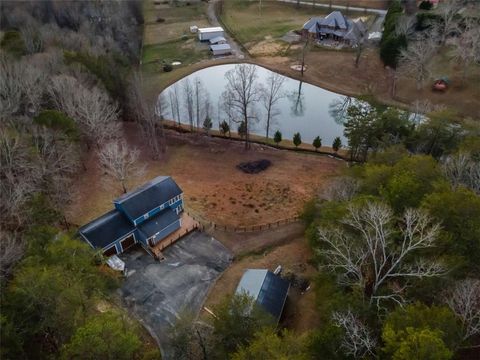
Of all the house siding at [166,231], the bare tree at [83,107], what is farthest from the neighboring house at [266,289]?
the bare tree at [83,107]

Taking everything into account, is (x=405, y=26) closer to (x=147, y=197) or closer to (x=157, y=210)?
(x=157, y=210)

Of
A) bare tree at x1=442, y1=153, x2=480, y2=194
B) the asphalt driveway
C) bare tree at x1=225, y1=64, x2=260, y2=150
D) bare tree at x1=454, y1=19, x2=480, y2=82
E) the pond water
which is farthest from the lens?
bare tree at x1=454, y1=19, x2=480, y2=82

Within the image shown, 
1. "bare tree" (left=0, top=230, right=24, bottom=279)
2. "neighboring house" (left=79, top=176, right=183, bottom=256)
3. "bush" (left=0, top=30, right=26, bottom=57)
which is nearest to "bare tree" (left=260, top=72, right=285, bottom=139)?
"neighboring house" (left=79, top=176, right=183, bottom=256)

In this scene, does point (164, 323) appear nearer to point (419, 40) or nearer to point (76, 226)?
point (76, 226)

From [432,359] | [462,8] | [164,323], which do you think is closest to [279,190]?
[164,323]

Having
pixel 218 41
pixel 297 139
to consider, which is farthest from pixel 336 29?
pixel 297 139

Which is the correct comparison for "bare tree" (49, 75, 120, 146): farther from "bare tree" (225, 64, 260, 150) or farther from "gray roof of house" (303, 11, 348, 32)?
"gray roof of house" (303, 11, 348, 32)
